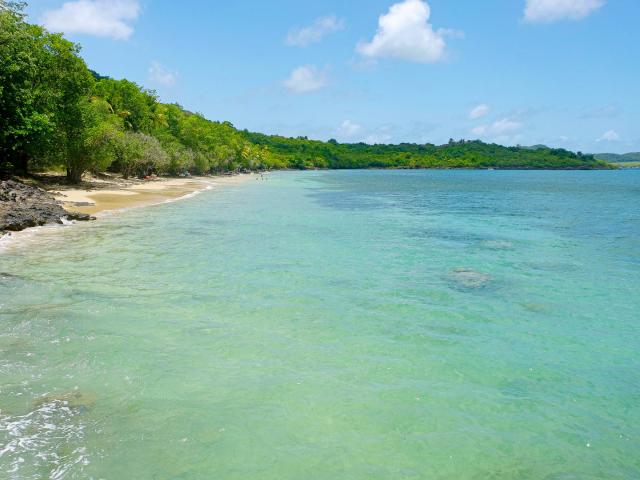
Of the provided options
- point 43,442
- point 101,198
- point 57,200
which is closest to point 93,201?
point 101,198

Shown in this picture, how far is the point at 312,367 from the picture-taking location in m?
8.52

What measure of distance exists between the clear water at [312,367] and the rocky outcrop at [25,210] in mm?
4176

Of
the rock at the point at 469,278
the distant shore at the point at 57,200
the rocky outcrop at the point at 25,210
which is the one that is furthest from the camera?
the distant shore at the point at 57,200

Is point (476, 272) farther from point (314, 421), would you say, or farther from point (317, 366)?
point (314, 421)

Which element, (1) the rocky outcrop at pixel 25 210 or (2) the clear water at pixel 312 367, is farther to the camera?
(1) the rocky outcrop at pixel 25 210

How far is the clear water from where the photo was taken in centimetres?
593

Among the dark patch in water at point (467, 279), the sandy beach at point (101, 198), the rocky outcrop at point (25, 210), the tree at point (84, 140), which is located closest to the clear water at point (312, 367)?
the dark patch in water at point (467, 279)

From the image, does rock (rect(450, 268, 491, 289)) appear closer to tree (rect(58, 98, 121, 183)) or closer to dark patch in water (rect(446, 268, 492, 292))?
dark patch in water (rect(446, 268, 492, 292))

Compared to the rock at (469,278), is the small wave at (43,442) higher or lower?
higher

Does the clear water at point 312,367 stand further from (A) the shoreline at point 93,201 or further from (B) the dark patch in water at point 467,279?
(A) the shoreline at point 93,201

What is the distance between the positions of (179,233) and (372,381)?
16441mm

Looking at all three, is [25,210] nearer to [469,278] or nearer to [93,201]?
[93,201]

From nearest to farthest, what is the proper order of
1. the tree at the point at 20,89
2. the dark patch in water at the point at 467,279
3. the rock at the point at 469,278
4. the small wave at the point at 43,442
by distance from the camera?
the small wave at the point at 43,442, the dark patch in water at the point at 467,279, the rock at the point at 469,278, the tree at the point at 20,89

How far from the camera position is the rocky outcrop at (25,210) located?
2089 cm
